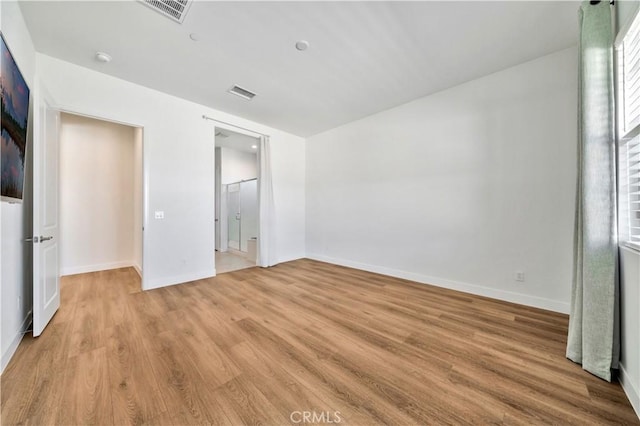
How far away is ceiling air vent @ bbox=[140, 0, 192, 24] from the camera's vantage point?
6.34 feet

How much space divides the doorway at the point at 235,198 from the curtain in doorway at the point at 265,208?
82cm

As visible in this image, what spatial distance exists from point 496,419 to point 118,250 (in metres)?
6.01

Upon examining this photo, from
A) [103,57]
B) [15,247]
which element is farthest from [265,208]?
[15,247]

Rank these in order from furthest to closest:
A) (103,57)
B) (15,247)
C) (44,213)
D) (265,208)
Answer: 1. (265,208)
2. (103,57)
3. (44,213)
4. (15,247)

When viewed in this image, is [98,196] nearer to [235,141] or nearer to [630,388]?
[235,141]

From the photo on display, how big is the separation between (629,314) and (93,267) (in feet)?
22.4

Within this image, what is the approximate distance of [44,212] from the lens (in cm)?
221

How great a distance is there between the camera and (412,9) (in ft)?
6.61

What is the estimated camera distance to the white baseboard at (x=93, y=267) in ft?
13.1

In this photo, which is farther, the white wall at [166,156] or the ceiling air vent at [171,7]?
the white wall at [166,156]

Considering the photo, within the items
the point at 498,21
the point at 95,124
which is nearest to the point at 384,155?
the point at 498,21

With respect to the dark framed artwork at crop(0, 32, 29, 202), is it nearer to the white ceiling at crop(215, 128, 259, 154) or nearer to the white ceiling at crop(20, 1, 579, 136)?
the white ceiling at crop(20, 1, 579, 136)

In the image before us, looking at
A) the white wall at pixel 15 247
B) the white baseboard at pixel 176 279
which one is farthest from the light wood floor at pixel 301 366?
the white baseboard at pixel 176 279

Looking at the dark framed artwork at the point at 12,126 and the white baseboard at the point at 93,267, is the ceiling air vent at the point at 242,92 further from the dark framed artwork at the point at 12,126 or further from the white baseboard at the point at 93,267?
the white baseboard at the point at 93,267
